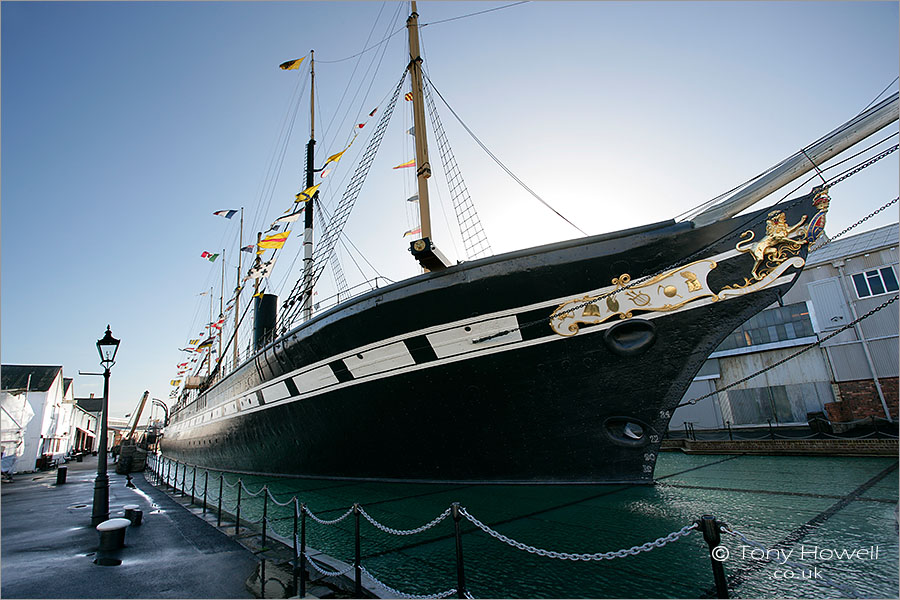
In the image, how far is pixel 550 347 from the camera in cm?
539

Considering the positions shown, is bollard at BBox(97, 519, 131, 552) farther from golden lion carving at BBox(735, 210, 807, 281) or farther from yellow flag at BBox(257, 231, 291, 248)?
yellow flag at BBox(257, 231, 291, 248)

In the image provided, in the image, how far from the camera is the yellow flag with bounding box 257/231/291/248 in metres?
11.8

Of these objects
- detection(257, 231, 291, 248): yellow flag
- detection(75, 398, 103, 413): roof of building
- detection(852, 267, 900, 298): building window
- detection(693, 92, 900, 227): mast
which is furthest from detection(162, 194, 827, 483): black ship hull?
detection(75, 398, 103, 413): roof of building

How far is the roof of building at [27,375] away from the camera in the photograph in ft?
78.5

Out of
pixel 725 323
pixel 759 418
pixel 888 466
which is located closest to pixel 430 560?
pixel 725 323

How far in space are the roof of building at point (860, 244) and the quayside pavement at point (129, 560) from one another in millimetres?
16264

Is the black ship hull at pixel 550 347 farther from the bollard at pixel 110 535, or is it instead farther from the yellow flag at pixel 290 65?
the yellow flag at pixel 290 65

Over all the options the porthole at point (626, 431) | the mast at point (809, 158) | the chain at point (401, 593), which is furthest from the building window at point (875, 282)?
the chain at point (401, 593)

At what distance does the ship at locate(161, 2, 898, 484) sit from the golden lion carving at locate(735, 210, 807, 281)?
0.04ft

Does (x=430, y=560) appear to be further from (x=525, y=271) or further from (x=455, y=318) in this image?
(x=525, y=271)

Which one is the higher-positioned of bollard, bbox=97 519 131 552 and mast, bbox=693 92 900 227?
mast, bbox=693 92 900 227

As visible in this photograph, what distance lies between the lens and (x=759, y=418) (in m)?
14.4

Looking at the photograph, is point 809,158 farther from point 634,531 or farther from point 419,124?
point 419,124

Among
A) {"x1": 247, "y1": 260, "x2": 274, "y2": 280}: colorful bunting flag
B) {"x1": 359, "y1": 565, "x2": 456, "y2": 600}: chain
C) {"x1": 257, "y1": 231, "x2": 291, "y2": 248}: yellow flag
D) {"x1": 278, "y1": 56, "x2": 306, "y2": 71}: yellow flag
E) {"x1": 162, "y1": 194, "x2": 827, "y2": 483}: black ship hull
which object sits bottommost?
{"x1": 359, "y1": 565, "x2": 456, "y2": 600}: chain
